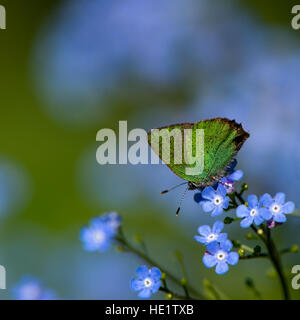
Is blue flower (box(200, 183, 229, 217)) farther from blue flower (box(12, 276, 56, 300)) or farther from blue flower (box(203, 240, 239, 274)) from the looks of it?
blue flower (box(12, 276, 56, 300))

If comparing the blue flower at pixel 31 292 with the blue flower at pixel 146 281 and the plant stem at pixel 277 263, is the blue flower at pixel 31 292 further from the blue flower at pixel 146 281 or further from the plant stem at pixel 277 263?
the plant stem at pixel 277 263

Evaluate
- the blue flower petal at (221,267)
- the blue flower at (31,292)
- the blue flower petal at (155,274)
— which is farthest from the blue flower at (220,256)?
the blue flower at (31,292)

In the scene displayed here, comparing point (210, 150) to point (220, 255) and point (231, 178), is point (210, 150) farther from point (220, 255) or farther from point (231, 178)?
point (220, 255)

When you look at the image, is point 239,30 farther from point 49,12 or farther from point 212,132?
point 212,132

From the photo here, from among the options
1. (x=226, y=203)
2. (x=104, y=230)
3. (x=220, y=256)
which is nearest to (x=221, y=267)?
(x=220, y=256)

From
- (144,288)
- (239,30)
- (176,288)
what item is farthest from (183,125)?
(239,30)
